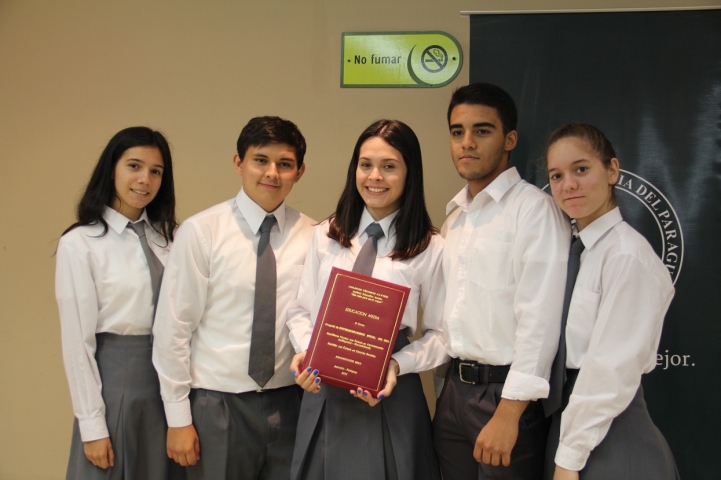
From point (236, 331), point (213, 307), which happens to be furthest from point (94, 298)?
point (236, 331)

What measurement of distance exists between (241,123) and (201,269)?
4.41 ft

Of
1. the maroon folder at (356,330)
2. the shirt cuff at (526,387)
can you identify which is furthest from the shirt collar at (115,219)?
the shirt cuff at (526,387)

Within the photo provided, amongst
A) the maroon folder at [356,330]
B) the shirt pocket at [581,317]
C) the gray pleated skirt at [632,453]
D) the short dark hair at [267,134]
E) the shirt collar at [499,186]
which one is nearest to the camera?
the gray pleated skirt at [632,453]

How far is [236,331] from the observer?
2.13 metres

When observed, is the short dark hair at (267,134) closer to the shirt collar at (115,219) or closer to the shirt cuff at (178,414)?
the shirt collar at (115,219)

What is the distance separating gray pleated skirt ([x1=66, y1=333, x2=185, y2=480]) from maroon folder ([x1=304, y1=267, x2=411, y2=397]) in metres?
0.72

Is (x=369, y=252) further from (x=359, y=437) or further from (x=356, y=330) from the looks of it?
(x=359, y=437)

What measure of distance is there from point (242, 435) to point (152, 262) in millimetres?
772

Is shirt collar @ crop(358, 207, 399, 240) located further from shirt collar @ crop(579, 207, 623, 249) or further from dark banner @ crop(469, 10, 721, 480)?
dark banner @ crop(469, 10, 721, 480)

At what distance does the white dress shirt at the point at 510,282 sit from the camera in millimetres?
1796

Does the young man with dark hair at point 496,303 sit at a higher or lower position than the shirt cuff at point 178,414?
higher

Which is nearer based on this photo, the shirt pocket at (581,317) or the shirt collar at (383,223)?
the shirt pocket at (581,317)

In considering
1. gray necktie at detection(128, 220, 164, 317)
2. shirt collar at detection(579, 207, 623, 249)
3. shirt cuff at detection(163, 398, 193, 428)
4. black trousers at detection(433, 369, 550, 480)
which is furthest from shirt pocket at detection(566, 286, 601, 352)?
gray necktie at detection(128, 220, 164, 317)

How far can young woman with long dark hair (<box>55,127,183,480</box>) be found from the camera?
209cm
